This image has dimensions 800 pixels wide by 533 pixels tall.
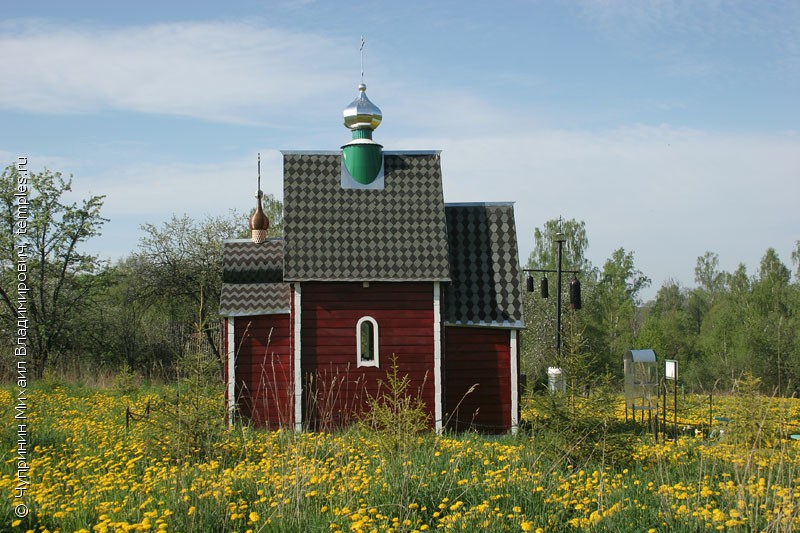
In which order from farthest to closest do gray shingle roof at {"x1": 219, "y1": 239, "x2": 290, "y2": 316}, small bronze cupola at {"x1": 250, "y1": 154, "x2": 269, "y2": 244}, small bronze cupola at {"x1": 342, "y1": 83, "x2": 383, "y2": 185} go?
small bronze cupola at {"x1": 250, "y1": 154, "x2": 269, "y2": 244} → small bronze cupola at {"x1": 342, "y1": 83, "x2": 383, "y2": 185} → gray shingle roof at {"x1": 219, "y1": 239, "x2": 290, "y2": 316}

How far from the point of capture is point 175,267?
27.8m

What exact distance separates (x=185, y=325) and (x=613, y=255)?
34.2m

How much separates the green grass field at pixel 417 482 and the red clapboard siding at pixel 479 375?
12.9 ft

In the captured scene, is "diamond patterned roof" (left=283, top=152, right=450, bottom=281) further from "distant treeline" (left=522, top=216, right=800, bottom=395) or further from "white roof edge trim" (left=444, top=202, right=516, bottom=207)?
"distant treeline" (left=522, top=216, right=800, bottom=395)

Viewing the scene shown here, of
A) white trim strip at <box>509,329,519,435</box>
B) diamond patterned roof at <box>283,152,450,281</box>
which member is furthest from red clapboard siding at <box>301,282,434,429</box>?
white trim strip at <box>509,329,519,435</box>

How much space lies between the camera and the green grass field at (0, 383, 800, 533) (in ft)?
21.2

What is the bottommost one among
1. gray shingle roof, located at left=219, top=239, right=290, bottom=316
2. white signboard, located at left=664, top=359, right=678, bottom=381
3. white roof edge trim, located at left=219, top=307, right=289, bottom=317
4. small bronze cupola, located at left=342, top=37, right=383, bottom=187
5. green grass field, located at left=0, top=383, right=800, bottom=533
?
green grass field, located at left=0, top=383, right=800, bottom=533

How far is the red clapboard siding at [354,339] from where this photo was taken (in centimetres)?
→ 1409

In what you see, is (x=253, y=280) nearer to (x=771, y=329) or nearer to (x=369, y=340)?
(x=369, y=340)

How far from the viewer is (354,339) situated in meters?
14.1

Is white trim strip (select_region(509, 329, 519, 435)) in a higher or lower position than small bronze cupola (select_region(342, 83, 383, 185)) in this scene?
lower

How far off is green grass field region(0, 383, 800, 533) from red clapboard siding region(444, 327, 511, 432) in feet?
12.9

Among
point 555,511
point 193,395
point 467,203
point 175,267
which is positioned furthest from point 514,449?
point 175,267

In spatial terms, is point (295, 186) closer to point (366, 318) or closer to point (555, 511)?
point (366, 318)
